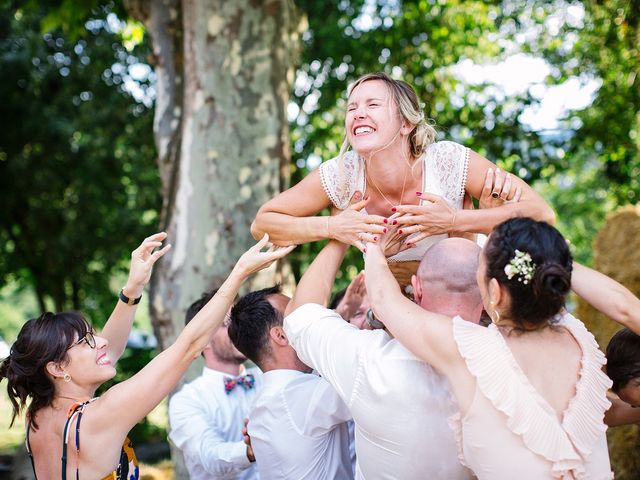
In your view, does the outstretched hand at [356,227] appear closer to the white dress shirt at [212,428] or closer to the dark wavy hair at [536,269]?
the dark wavy hair at [536,269]

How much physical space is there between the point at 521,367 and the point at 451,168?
132 centimetres

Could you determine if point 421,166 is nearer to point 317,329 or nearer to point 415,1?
point 317,329

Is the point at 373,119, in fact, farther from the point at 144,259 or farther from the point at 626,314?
the point at 626,314

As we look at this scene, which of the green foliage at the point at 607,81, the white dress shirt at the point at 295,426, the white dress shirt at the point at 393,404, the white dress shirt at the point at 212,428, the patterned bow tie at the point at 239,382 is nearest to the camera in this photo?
the white dress shirt at the point at 393,404

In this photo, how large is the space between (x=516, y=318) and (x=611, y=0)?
25.0ft

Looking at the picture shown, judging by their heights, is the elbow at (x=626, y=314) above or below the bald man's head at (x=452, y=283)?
below

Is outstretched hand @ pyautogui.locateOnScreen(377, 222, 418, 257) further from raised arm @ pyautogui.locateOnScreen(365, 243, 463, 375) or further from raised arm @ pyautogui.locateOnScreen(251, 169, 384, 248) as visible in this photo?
raised arm @ pyautogui.locateOnScreen(365, 243, 463, 375)

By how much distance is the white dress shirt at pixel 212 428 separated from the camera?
12.3 ft

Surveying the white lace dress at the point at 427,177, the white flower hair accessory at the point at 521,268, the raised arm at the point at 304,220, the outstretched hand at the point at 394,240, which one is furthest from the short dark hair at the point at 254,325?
the white flower hair accessory at the point at 521,268

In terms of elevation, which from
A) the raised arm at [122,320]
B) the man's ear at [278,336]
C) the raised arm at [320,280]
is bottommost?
the man's ear at [278,336]

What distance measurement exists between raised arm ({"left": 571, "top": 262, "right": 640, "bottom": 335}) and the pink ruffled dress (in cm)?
45

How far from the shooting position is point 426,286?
2549 mm

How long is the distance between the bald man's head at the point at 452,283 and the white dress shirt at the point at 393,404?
0.21 m

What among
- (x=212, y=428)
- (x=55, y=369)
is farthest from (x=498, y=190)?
(x=212, y=428)
